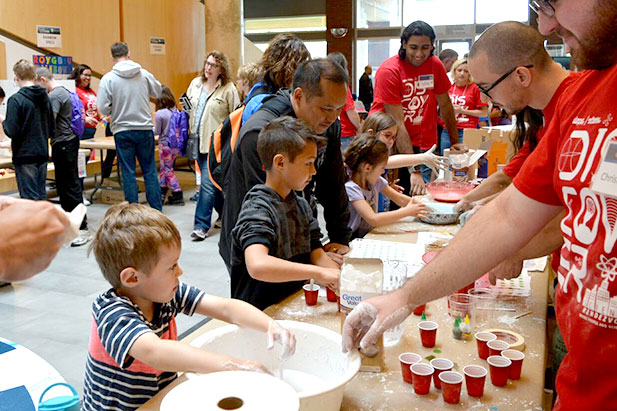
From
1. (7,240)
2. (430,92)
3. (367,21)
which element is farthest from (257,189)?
(367,21)

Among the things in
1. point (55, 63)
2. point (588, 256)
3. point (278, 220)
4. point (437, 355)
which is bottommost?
point (437, 355)

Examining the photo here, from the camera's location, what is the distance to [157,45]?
977 cm

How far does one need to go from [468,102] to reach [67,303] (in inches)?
199

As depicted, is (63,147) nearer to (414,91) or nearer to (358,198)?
(414,91)

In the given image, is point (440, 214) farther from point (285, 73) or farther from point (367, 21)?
point (367, 21)

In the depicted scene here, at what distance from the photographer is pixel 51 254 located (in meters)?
1.15

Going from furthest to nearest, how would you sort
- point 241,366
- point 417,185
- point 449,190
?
point 417,185 → point 449,190 → point 241,366

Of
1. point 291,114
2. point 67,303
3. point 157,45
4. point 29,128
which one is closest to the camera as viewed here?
point 291,114

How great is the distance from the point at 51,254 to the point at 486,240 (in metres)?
0.94

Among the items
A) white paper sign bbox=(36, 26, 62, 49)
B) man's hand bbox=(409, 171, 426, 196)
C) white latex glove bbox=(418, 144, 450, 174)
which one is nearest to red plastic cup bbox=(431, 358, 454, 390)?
white latex glove bbox=(418, 144, 450, 174)

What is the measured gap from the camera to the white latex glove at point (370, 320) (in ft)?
4.38

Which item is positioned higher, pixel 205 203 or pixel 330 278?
pixel 330 278

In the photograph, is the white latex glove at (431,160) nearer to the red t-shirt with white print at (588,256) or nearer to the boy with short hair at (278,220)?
the boy with short hair at (278,220)

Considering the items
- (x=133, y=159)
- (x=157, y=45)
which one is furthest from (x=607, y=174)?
(x=157, y=45)
